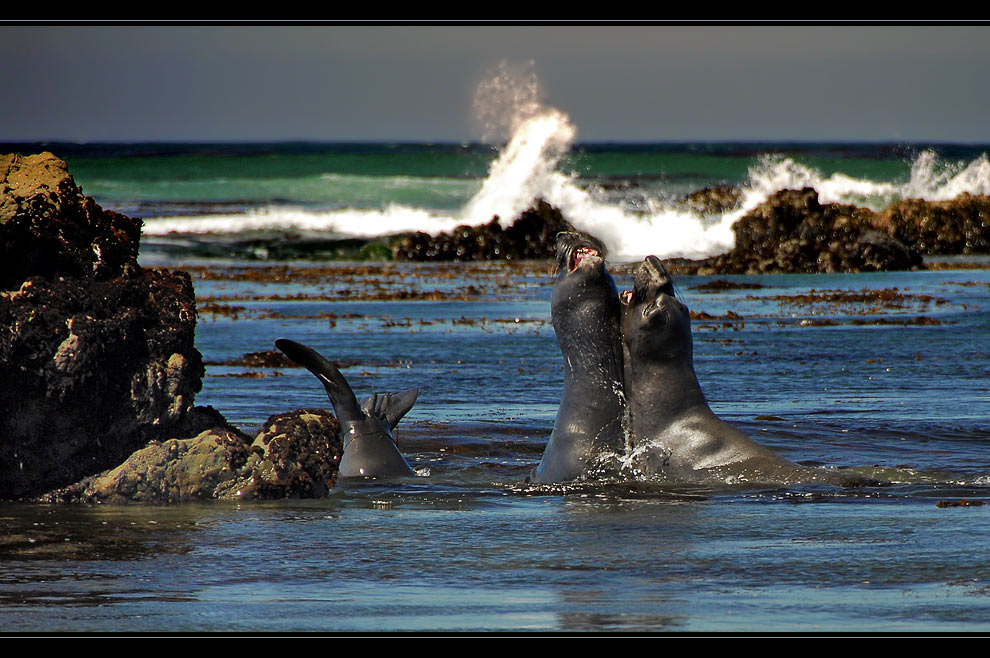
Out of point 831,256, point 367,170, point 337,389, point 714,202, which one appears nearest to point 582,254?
point 337,389

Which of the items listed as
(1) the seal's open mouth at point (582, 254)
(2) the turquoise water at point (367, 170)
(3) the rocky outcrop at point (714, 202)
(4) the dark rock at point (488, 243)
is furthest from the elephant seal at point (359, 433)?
(2) the turquoise water at point (367, 170)

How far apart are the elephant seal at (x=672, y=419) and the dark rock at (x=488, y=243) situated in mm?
27418

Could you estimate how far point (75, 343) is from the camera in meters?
7.08

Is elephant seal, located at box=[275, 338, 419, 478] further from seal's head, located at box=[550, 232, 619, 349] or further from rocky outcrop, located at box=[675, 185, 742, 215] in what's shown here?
rocky outcrop, located at box=[675, 185, 742, 215]

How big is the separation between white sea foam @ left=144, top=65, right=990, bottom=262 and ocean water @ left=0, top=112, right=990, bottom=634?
13.7m

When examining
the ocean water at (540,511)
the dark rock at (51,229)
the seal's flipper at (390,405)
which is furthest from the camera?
the seal's flipper at (390,405)

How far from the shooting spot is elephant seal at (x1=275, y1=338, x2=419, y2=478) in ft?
26.0

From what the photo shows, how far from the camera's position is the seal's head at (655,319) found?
22.9ft

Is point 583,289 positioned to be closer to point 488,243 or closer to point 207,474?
point 207,474

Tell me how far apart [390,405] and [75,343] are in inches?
77.0

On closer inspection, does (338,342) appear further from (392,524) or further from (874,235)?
(874,235)

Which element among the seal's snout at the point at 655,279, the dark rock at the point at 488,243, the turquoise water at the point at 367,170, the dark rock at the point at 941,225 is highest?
the turquoise water at the point at 367,170

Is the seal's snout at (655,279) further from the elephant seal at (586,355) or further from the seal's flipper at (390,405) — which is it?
the seal's flipper at (390,405)

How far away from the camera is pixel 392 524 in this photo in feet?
21.4
